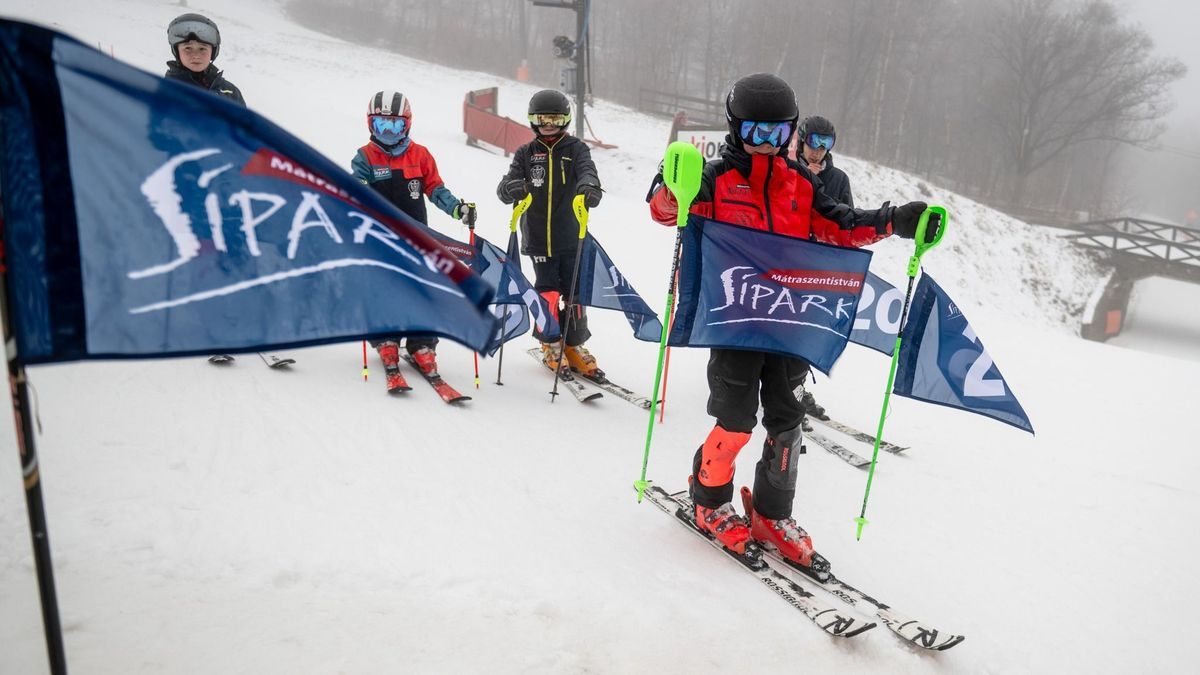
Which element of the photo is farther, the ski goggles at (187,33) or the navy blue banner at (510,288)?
the navy blue banner at (510,288)

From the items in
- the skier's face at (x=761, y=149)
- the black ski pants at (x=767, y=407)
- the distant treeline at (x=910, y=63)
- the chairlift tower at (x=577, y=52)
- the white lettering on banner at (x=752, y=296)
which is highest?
the distant treeline at (x=910, y=63)

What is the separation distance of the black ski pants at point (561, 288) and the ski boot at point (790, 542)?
3.03 metres

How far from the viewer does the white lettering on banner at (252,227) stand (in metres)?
2.08

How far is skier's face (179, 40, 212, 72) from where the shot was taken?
542 centimetres

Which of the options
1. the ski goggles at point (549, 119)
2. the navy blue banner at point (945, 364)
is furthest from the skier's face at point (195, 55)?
the navy blue banner at point (945, 364)

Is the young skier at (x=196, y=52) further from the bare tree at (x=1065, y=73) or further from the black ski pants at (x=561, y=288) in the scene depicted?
the bare tree at (x=1065, y=73)

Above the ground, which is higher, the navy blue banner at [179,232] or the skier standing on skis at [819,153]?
the skier standing on skis at [819,153]

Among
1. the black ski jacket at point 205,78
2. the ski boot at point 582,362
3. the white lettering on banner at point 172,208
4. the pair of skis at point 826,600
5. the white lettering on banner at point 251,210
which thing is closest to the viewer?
the white lettering on banner at point 172,208

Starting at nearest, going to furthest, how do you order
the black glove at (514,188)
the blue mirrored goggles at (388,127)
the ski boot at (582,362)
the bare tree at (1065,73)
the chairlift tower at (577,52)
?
the blue mirrored goggles at (388,127)
the black glove at (514,188)
the ski boot at (582,362)
the chairlift tower at (577,52)
the bare tree at (1065,73)

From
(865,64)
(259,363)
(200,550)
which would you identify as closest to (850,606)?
(200,550)

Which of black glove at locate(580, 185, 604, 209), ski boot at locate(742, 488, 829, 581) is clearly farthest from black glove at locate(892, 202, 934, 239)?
black glove at locate(580, 185, 604, 209)

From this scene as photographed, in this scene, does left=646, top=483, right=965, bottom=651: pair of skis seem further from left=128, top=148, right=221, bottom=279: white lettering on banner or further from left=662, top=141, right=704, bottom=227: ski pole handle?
left=128, top=148, right=221, bottom=279: white lettering on banner

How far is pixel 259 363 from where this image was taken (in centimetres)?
591

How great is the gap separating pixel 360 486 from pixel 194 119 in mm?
2581
